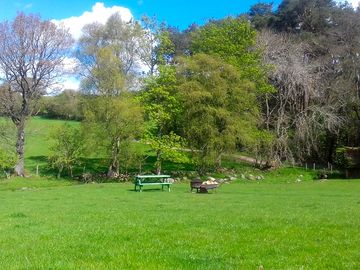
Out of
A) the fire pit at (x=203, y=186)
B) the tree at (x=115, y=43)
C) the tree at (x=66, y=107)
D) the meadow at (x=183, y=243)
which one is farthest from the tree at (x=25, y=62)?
the meadow at (x=183, y=243)

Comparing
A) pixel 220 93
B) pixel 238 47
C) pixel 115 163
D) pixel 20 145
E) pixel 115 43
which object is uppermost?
pixel 115 43

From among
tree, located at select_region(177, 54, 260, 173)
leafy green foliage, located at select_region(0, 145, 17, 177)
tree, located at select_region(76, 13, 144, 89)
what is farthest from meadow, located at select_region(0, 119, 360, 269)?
tree, located at select_region(76, 13, 144, 89)

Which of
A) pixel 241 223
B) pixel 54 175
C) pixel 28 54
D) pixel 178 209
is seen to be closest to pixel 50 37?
pixel 28 54

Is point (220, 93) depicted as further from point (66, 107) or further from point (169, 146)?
point (66, 107)

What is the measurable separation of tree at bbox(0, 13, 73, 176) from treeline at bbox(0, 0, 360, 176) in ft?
7.42

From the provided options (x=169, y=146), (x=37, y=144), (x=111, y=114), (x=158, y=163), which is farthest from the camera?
(x=37, y=144)

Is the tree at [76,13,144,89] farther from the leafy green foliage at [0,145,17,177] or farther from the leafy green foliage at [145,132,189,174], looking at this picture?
the leafy green foliage at [0,145,17,177]

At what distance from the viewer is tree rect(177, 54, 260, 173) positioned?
143ft

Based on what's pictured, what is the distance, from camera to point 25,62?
42844mm

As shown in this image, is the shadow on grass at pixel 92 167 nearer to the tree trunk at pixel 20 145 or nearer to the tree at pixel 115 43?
the tree trunk at pixel 20 145

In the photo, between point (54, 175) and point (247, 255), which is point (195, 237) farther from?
point (54, 175)

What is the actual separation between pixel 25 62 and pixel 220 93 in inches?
769

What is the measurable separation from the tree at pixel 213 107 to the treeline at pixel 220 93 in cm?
11

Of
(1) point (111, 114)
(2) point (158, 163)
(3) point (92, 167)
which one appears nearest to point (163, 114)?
(2) point (158, 163)
